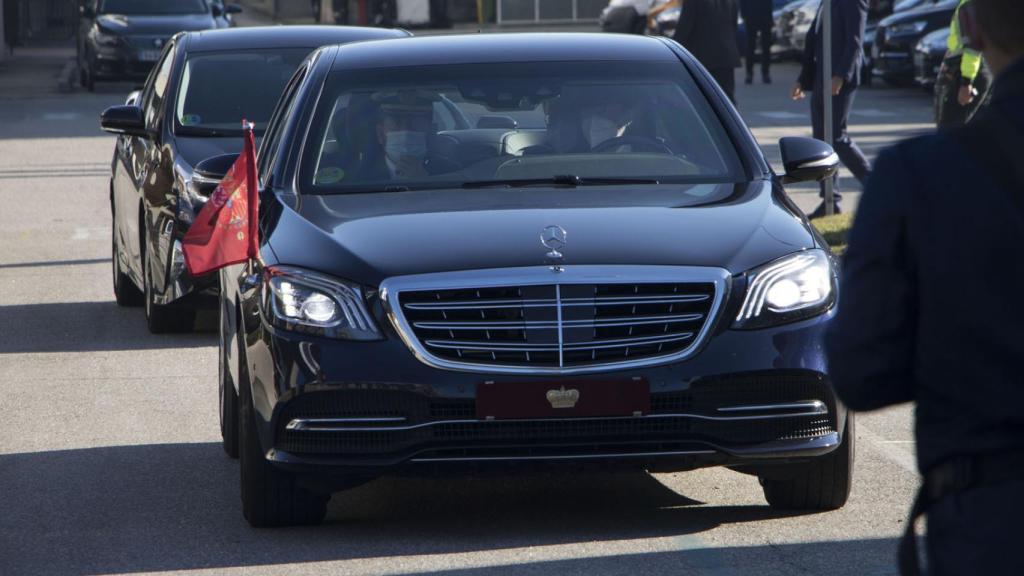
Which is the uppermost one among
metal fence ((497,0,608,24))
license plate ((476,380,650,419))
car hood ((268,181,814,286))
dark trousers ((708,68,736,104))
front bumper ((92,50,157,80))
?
car hood ((268,181,814,286))

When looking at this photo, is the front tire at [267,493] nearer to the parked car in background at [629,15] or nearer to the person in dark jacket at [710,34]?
the person in dark jacket at [710,34]

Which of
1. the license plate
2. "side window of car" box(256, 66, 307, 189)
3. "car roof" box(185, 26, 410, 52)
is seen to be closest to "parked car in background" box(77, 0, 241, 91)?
"car roof" box(185, 26, 410, 52)

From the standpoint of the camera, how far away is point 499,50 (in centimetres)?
711

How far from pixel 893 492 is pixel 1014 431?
3.78 meters

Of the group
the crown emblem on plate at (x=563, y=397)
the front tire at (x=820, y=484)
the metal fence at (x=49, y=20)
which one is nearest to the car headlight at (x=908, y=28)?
the front tire at (x=820, y=484)

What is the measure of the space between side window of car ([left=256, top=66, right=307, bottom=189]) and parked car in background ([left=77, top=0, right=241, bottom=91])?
71.0ft

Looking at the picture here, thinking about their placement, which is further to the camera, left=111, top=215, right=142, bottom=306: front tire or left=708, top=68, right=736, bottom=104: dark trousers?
left=708, top=68, right=736, bottom=104: dark trousers

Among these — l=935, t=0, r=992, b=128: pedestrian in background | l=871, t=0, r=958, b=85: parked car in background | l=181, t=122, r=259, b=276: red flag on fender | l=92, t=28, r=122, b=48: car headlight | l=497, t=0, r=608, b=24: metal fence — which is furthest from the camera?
l=497, t=0, r=608, b=24: metal fence

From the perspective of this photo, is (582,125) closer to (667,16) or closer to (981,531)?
(981,531)

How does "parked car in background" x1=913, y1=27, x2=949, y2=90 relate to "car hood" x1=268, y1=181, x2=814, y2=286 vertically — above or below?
below

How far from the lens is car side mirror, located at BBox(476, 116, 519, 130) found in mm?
6844

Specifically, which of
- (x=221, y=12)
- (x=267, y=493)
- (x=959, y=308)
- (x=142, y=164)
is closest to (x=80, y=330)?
(x=142, y=164)

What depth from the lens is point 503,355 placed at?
5.47 m

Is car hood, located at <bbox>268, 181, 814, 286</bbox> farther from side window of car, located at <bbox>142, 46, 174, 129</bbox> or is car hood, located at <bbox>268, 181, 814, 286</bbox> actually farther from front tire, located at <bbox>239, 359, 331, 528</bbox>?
side window of car, located at <bbox>142, 46, 174, 129</bbox>
